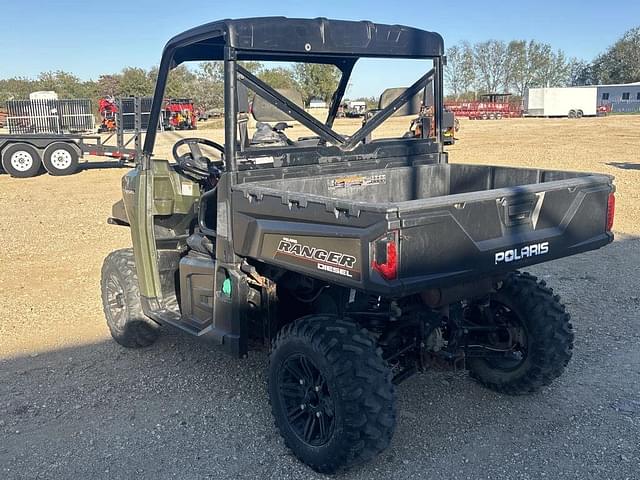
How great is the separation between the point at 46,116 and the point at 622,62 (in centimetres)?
7070

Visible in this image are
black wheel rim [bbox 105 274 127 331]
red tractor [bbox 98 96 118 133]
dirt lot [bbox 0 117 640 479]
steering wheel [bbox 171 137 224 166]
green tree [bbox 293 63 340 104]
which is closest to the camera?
dirt lot [bbox 0 117 640 479]

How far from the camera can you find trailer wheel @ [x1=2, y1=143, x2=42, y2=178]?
53.1ft

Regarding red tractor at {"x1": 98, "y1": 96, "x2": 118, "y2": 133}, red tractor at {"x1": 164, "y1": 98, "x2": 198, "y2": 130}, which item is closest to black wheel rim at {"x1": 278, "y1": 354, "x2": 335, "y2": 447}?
red tractor at {"x1": 164, "y1": 98, "x2": 198, "y2": 130}

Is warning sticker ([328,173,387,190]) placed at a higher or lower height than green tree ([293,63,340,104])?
lower

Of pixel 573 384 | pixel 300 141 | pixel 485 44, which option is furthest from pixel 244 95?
pixel 485 44

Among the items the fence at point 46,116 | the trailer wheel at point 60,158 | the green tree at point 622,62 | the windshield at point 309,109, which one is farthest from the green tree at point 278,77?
the green tree at point 622,62

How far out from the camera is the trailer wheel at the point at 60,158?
1655 centimetres

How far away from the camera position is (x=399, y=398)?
4090 millimetres

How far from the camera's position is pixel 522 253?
3223 mm

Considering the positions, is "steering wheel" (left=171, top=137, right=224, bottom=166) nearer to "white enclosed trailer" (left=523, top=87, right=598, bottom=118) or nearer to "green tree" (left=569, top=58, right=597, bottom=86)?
"white enclosed trailer" (left=523, top=87, right=598, bottom=118)

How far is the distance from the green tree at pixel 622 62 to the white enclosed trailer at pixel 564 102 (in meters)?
25.0

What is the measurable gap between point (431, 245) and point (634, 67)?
78.2 m

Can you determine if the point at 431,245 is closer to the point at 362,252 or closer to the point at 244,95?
the point at 362,252

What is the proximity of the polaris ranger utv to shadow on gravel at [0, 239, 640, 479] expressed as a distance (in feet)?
0.74
